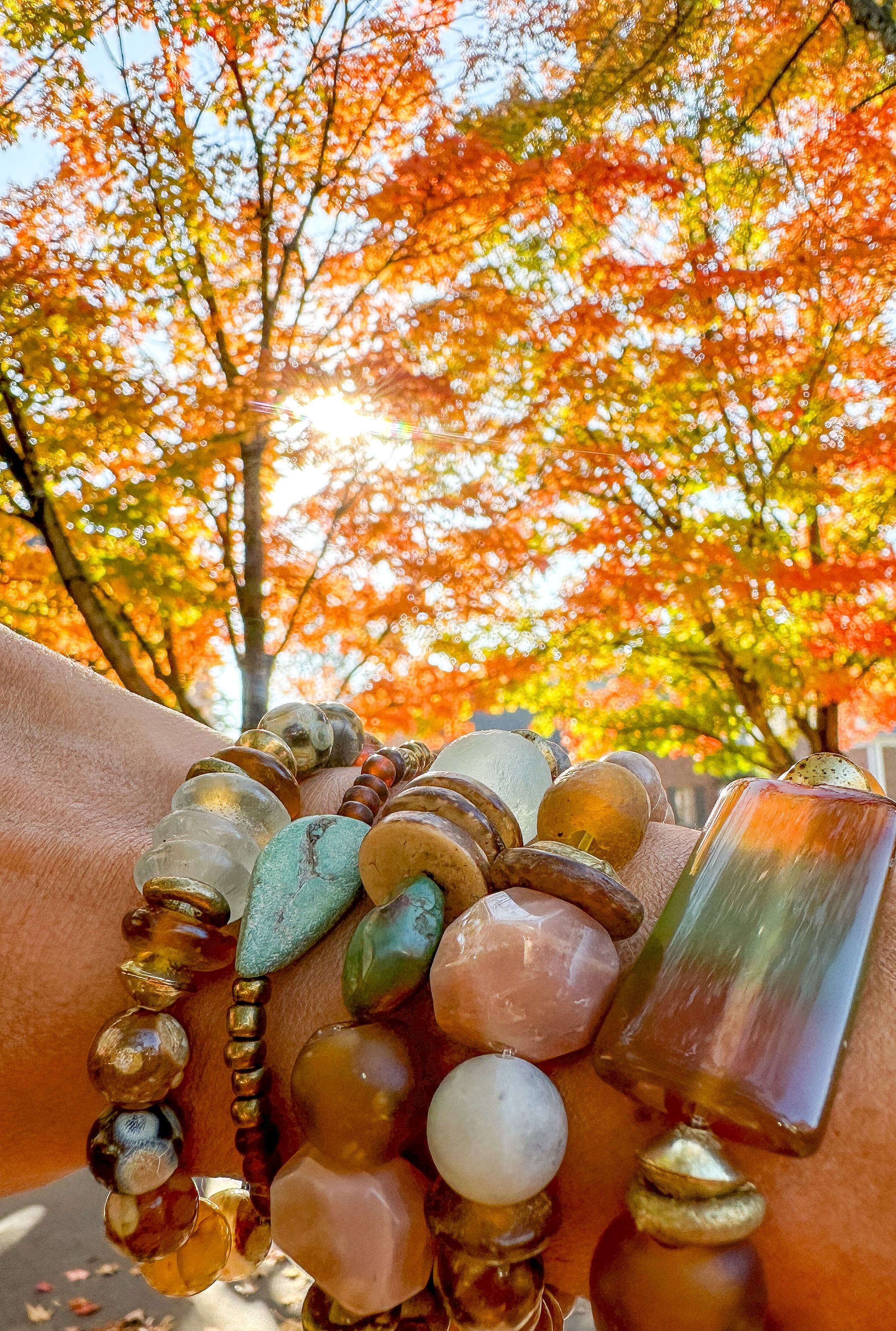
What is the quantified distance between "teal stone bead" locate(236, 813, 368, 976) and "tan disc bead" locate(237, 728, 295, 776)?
0.14 metres

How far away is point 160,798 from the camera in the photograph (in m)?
0.84

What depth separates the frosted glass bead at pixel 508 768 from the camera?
766 mm

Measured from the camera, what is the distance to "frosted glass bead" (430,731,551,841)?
0.77 meters

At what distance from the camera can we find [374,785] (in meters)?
0.81

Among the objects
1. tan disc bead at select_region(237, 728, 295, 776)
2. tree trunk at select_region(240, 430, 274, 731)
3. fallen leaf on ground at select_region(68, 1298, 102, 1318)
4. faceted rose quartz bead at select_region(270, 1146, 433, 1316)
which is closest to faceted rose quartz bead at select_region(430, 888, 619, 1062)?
faceted rose quartz bead at select_region(270, 1146, 433, 1316)

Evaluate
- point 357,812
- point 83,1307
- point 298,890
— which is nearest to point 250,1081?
point 298,890

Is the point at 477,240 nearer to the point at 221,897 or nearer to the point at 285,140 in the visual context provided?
the point at 285,140

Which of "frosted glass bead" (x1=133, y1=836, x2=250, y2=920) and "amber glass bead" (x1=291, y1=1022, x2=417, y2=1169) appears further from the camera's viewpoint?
"frosted glass bead" (x1=133, y1=836, x2=250, y2=920)

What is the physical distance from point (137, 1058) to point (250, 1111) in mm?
86

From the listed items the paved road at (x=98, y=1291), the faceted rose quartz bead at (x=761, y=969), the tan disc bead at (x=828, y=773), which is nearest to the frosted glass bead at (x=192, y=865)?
the faceted rose quartz bead at (x=761, y=969)

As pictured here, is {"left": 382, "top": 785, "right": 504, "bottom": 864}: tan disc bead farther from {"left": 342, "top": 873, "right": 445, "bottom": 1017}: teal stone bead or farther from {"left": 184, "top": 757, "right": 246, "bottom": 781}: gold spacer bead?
{"left": 184, "top": 757, "right": 246, "bottom": 781}: gold spacer bead

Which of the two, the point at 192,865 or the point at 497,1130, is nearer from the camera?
the point at 497,1130

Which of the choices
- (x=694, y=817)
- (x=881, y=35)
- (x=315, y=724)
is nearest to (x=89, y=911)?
(x=315, y=724)

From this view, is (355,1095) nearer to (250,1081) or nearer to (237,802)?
(250,1081)
